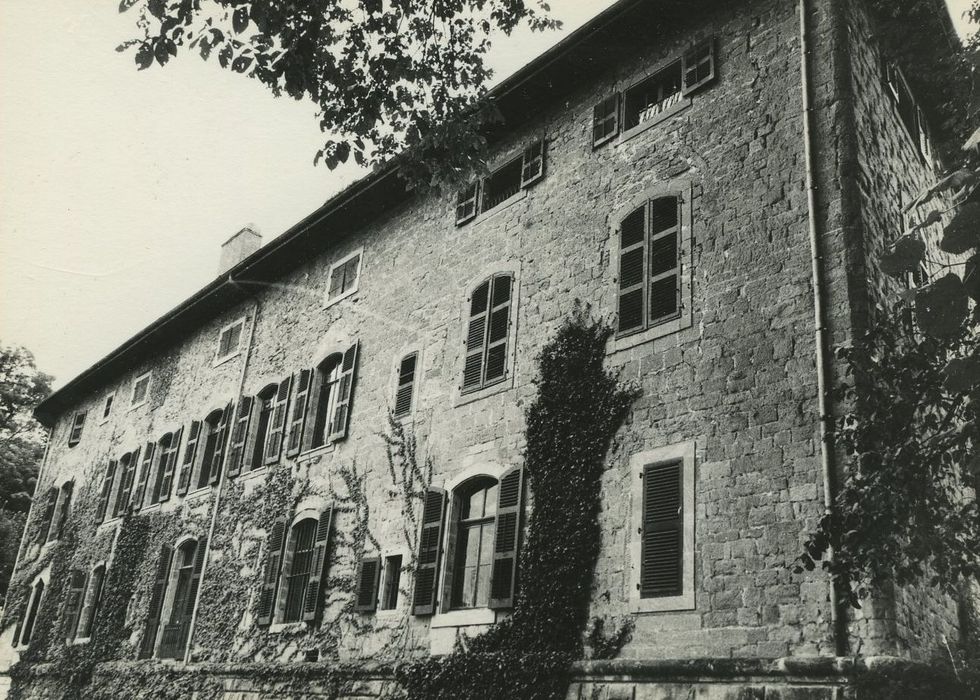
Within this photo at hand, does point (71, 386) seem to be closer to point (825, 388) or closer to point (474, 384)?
point (474, 384)

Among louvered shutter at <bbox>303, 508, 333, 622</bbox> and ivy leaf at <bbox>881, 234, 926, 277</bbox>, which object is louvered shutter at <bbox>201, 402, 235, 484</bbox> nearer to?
louvered shutter at <bbox>303, 508, 333, 622</bbox>

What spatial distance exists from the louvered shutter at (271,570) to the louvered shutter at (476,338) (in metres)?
4.68

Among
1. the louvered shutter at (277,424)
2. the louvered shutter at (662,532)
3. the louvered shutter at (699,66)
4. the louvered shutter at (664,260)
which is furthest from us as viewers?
the louvered shutter at (277,424)

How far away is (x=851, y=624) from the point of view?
7820mm

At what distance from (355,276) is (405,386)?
3.35 meters

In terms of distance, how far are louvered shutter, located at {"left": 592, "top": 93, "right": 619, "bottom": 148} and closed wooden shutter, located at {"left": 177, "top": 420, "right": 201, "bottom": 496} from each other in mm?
11292

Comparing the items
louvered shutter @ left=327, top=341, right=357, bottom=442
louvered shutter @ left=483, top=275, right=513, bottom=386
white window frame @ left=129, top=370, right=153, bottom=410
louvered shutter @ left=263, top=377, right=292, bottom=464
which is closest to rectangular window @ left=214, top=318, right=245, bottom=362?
louvered shutter @ left=263, top=377, right=292, bottom=464

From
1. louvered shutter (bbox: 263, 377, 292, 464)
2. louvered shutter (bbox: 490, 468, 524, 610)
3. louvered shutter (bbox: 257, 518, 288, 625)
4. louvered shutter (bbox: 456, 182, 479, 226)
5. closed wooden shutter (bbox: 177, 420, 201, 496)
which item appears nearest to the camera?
louvered shutter (bbox: 490, 468, 524, 610)

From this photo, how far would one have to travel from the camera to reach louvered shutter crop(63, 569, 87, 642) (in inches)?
847

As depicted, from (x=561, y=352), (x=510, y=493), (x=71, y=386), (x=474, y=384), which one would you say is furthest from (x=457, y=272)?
(x=71, y=386)

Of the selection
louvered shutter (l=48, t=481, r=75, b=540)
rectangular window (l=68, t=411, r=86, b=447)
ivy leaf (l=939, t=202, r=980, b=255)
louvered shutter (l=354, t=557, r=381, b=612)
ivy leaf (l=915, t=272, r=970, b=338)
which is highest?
rectangular window (l=68, t=411, r=86, b=447)

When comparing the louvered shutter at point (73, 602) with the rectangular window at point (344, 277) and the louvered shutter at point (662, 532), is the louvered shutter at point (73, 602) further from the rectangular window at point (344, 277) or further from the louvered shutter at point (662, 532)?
the louvered shutter at point (662, 532)

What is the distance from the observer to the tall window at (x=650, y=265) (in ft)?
34.7

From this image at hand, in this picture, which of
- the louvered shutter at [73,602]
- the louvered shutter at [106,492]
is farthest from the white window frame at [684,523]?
the louvered shutter at [106,492]
